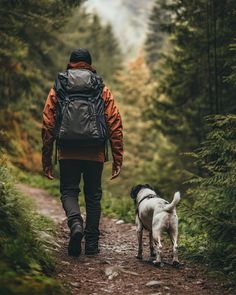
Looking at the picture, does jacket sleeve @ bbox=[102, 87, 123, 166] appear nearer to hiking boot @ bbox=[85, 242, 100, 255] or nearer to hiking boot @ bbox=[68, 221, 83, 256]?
hiking boot @ bbox=[68, 221, 83, 256]

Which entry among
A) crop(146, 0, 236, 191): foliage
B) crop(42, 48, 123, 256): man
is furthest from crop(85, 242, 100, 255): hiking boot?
crop(146, 0, 236, 191): foliage

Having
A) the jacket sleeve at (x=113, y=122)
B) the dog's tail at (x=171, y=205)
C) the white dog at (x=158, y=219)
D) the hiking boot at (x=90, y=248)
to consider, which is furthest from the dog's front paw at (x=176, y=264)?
the jacket sleeve at (x=113, y=122)

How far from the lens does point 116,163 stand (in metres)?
7.20

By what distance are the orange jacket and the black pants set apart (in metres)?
0.11

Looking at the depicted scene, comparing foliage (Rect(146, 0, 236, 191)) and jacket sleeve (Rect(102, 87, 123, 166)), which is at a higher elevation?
foliage (Rect(146, 0, 236, 191))

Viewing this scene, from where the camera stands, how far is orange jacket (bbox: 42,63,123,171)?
6891mm

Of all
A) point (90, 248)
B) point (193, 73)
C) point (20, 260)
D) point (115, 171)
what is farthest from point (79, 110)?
point (193, 73)

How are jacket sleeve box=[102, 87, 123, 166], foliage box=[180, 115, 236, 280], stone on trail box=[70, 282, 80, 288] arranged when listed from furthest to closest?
jacket sleeve box=[102, 87, 123, 166]
foliage box=[180, 115, 236, 280]
stone on trail box=[70, 282, 80, 288]

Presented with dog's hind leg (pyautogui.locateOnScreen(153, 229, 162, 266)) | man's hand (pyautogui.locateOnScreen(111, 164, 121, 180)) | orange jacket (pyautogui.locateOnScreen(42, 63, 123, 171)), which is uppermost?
orange jacket (pyautogui.locateOnScreen(42, 63, 123, 171))

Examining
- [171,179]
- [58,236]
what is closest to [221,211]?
[58,236]

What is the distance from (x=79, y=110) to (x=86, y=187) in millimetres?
1201

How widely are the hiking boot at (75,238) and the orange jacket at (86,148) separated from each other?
945 millimetres

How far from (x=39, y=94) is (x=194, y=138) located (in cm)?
829

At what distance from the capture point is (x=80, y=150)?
22.5 feet
